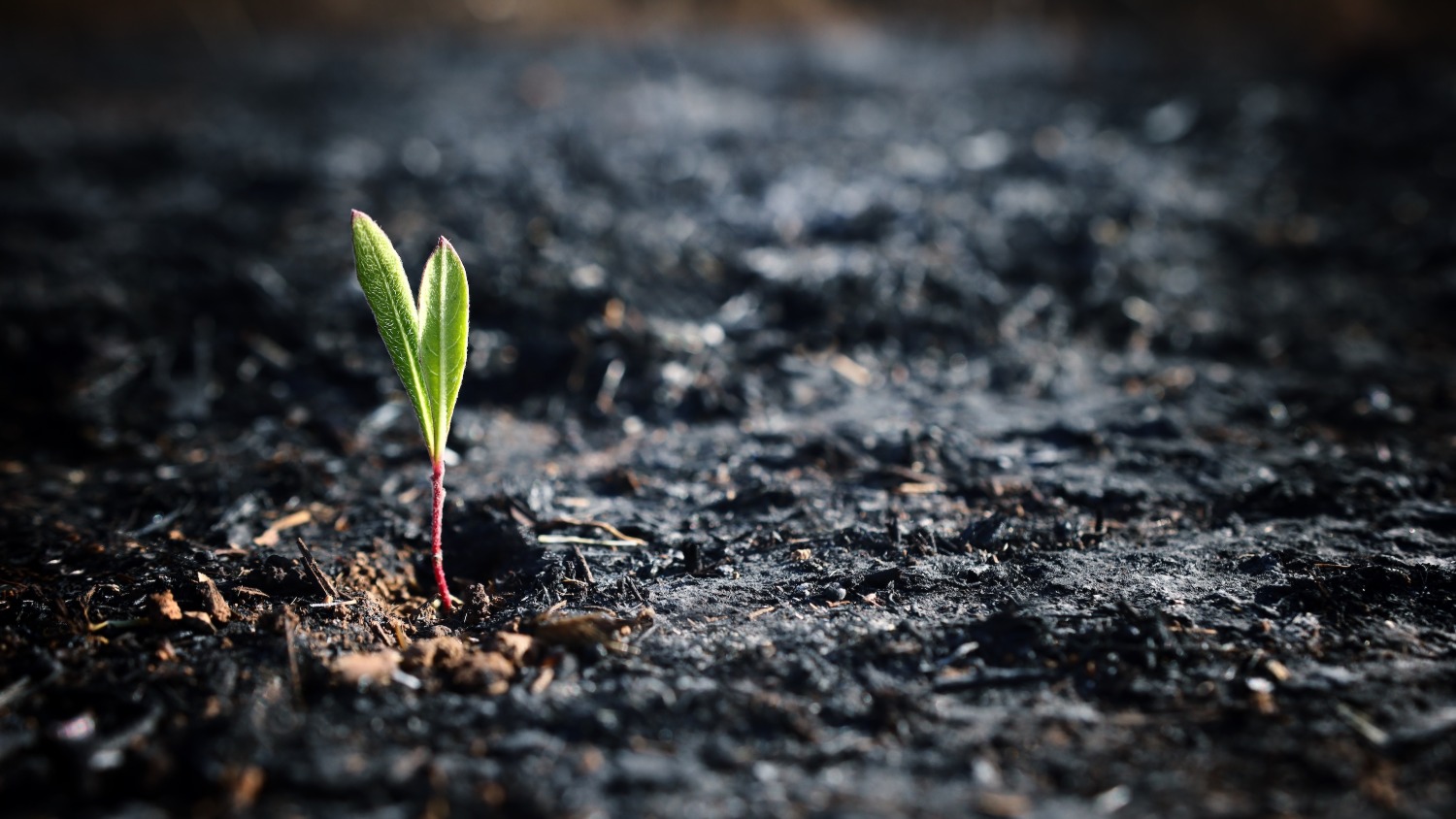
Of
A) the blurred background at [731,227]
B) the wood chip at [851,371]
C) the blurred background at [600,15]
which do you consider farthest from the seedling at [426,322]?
the blurred background at [600,15]

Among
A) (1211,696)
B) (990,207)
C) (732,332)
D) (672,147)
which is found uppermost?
(672,147)

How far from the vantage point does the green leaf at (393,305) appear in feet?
4.80

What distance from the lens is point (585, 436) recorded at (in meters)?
2.38

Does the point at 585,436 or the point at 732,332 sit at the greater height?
the point at 732,332

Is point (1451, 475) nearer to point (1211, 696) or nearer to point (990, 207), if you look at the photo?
point (1211, 696)

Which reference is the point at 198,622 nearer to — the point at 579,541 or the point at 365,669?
the point at 365,669

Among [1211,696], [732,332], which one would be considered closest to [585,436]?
[732,332]

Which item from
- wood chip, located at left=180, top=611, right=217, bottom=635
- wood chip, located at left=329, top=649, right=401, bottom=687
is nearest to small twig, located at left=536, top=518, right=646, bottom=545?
wood chip, located at left=329, top=649, right=401, bottom=687

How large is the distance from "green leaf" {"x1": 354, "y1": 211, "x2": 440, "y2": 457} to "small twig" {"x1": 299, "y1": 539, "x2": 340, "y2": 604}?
355 mm

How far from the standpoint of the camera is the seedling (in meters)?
1.49

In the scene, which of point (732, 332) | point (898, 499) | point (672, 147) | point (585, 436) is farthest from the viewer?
point (672, 147)

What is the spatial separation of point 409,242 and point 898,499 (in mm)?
2222

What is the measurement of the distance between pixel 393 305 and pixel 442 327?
9cm

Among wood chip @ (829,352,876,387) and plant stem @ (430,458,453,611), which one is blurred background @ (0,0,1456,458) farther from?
plant stem @ (430,458,453,611)
